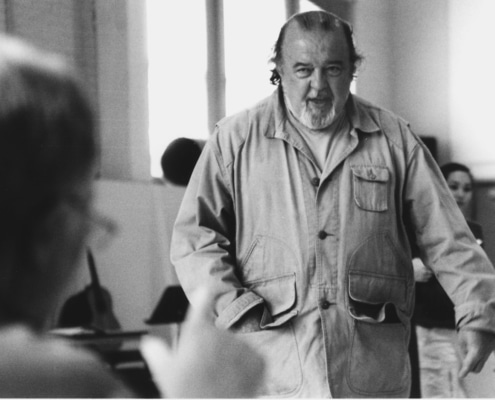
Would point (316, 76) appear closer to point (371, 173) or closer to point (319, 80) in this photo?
point (319, 80)

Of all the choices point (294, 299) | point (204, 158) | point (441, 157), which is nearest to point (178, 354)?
point (294, 299)

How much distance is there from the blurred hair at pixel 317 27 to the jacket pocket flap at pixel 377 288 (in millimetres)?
407

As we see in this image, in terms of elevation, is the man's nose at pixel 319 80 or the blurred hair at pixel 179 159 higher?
the man's nose at pixel 319 80

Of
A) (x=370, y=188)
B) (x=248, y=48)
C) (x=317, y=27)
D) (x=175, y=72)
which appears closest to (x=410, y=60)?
(x=248, y=48)

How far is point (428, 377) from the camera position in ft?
7.78

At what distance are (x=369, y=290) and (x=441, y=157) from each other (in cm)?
155

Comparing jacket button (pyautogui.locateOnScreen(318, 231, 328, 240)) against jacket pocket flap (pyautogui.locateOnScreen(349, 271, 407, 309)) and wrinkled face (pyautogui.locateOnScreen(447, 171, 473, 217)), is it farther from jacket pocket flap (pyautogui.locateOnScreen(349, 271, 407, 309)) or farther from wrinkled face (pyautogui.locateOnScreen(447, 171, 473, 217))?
wrinkled face (pyautogui.locateOnScreen(447, 171, 473, 217))

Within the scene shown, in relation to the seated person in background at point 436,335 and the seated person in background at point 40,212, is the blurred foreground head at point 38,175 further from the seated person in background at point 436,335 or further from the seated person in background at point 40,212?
the seated person in background at point 436,335

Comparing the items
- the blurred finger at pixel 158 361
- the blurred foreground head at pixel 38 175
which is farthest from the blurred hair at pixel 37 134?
the blurred finger at pixel 158 361

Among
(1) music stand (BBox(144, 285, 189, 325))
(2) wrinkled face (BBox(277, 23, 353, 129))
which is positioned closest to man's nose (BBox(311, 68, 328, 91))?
(2) wrinkled face (BBox(277, 23, 353, 129))

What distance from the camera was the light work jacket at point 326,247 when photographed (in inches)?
59.5

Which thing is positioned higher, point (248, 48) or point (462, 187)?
point (248, 48)

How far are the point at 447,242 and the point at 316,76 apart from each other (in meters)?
0.38

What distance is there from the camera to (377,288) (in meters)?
1.55
